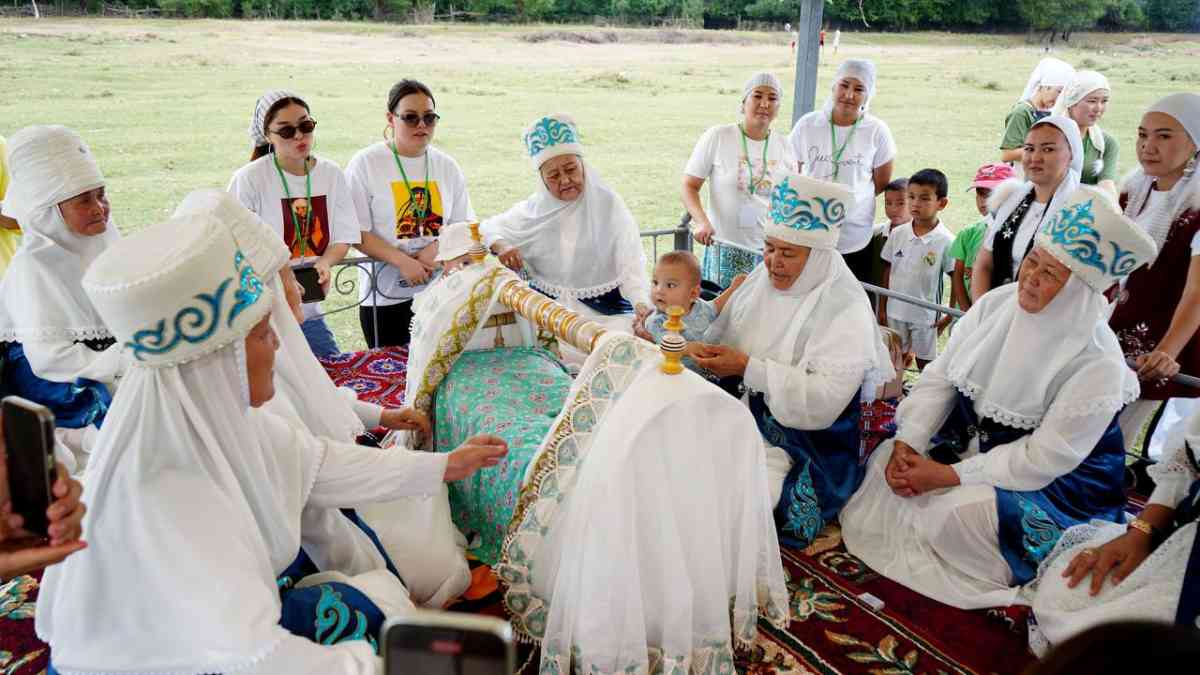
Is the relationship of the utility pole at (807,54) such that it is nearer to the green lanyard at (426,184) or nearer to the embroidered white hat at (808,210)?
the green lanyard at (426,184)

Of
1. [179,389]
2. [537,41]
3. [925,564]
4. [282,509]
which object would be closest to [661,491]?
[282,509]

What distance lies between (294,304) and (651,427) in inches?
65.6

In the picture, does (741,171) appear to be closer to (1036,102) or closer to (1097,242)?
(1036,102)

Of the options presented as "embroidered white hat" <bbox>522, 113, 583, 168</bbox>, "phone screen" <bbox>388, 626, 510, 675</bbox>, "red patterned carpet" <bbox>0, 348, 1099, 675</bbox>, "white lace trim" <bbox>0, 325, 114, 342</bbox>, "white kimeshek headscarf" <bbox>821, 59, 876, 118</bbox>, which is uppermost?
"white kimeshek headscarf" <bbox>821, 59, 876, 118</bbox>

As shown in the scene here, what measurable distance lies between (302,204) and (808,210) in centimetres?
279

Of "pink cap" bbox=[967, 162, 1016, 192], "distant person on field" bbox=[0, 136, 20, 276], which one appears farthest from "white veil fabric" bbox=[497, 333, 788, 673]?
"pink cap" bbox=[967, 162, 1016, 192]

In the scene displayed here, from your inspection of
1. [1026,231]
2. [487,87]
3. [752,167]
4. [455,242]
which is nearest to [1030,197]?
[1026,231]

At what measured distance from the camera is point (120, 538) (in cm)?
171

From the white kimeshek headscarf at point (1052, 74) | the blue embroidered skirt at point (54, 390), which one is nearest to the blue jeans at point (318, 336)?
the blue embroidered skirt at point (54, 390)

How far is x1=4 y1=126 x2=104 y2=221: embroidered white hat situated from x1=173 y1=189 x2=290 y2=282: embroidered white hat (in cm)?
72

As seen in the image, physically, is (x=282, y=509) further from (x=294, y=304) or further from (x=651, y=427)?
(x=294, y=304)

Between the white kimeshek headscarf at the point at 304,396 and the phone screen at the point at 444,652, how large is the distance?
Result: 1.69 metres

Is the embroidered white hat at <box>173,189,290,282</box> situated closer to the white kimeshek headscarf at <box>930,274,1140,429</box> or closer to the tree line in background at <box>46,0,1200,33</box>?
the white kimeshek headscarf at <box>930,274,1140,429</box>

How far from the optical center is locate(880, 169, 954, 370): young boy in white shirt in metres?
5.16
